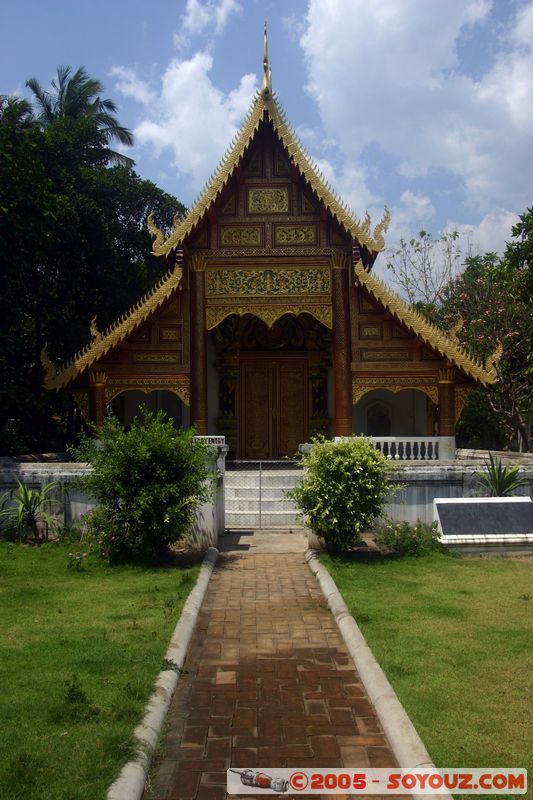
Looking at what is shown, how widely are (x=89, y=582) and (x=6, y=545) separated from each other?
2.70 meters

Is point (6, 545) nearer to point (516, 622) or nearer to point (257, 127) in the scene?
point (516, 622)

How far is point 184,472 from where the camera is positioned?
30.0ft

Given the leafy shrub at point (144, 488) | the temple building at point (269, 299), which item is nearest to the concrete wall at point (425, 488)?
the leafy shrub at point (144, 488)

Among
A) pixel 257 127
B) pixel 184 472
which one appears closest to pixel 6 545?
pixel 184 472

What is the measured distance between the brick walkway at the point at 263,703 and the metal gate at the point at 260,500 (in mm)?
4876

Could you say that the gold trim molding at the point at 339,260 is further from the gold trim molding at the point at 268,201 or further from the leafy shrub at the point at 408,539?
the leafy shrub at the point at 408,539

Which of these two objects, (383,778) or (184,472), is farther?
(184,472)

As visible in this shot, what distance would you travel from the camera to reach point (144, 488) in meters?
8.91

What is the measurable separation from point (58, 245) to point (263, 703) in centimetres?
1821

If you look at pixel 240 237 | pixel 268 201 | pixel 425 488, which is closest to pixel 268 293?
pixel 240 237

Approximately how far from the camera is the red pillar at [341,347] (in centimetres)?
1482

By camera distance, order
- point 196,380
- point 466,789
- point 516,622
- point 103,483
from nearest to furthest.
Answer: point 466,789 → point 516,622 → point 103,483 → point 196,380

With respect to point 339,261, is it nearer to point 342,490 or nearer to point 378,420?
point 378,420

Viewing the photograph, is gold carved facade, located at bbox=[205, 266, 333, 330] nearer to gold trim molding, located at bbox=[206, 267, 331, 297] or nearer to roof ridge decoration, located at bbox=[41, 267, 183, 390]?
gold trim molding, located at bbox=[206, 267, 331, 297]
